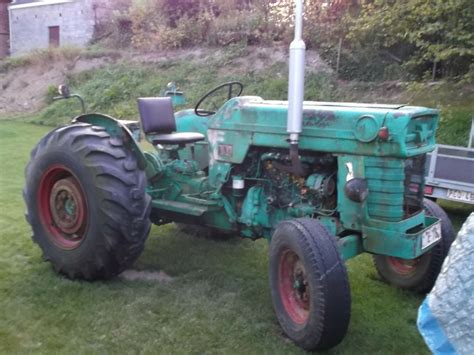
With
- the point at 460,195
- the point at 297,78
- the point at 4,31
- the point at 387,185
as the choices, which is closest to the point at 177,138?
the point at 297,78

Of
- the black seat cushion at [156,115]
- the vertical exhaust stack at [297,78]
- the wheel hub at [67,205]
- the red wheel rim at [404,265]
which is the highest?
the vertical exhaust stack at [297,78]

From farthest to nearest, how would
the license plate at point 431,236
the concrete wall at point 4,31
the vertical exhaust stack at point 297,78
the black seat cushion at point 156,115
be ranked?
the concrete wall at point 4,31, the black seat cushion at point 156,115, the license plate at point 431,236, the vertical exhaust stack at point 297,78

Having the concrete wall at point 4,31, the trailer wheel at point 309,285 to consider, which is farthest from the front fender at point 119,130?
the concrete wall at point 4,31

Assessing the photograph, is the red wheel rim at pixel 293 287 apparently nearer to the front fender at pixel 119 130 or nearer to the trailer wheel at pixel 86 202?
the trailer wheel at pixel 86 202

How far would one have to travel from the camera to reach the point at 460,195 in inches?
229

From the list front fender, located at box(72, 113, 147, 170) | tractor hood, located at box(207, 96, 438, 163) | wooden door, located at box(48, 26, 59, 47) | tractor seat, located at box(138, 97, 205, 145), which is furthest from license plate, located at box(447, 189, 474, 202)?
wooden door, located at box(48, 26, 59, 47)

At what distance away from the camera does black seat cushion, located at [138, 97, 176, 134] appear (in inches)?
196

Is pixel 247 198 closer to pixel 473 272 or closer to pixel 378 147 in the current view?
pixel 378 147

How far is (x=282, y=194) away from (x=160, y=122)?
155 cm

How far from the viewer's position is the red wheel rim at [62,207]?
13.6 feet

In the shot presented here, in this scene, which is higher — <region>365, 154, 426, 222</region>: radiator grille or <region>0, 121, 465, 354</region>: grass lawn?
<region>365, 154, 426, 222</region>: radiator grille

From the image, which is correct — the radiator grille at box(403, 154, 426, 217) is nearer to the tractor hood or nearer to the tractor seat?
the tractor hood

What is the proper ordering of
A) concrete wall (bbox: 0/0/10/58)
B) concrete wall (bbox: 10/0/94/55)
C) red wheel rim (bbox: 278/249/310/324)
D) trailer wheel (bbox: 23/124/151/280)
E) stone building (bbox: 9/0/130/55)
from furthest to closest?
1. concrete wall (bbox: 0/0/10/58)
2. concrete wall (bbox: 10/0/94/55)
3. stone building (bbox: 9/0/130/55)
4. trailer wheel (bbox: 23/124/151/280)
5. red wheel rim (bbox: 278/249/310/324)

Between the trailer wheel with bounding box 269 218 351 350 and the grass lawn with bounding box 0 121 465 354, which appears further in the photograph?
the grass lawn with bounding box 0 121 465 354
